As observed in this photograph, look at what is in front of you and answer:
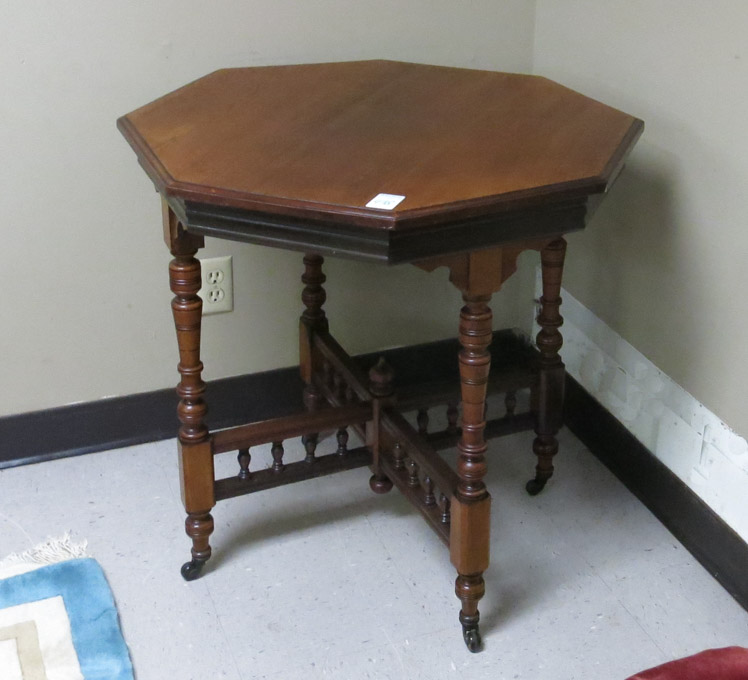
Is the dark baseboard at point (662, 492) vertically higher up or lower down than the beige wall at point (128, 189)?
lower down

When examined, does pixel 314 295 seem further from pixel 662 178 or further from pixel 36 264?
pixel 662 178

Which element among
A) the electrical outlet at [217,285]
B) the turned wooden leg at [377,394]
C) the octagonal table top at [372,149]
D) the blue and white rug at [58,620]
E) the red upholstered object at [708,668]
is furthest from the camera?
the electrical outlet at [217,285]

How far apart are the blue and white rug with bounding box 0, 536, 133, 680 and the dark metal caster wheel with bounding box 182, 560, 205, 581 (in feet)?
0.39

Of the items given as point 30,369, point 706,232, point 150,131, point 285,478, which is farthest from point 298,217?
point 30,369

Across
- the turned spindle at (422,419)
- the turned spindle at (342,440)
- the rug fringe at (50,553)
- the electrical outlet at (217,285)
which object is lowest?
the rug fringe at (50,553)

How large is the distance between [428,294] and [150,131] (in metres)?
0.78

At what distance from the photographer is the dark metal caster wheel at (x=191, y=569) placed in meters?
1.57

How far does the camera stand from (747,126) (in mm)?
1376

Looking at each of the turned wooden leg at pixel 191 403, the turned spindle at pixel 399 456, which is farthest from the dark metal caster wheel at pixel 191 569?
the turned spindle at pixel 399 456

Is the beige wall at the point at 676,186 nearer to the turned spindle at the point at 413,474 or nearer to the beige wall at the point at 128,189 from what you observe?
the beige wall at the point at 128,189

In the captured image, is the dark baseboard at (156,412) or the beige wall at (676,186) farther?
the dark baseboard at (156,412)

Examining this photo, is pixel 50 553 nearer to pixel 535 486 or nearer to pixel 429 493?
pixel 429 493

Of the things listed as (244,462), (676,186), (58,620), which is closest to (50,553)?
(58,620)

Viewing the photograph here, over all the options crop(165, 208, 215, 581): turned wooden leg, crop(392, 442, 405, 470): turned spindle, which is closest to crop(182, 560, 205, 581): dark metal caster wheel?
crop(165, 208, 215, 581): turned wooden leg
